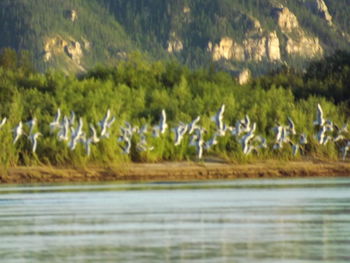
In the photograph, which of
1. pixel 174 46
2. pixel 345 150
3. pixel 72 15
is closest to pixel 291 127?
pixel 345 150

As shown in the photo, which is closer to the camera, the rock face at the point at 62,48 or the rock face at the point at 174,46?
the rock face at the point at 62,48

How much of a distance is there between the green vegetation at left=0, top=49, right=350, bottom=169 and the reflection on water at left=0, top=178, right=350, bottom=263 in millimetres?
8369

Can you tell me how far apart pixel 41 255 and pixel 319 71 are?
5223cm

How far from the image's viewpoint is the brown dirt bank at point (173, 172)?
160ft

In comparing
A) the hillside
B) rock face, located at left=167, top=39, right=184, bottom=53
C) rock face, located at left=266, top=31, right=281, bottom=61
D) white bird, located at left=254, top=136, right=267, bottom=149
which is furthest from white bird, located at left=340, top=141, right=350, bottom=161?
rock face, located at left=266, top=31, right=281, bottom=61

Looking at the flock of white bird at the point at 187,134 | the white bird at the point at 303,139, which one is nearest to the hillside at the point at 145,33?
the flock of white bird at the point at 187,134

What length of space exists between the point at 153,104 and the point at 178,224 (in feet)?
101

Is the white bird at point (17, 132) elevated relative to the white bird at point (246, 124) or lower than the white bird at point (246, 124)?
lower

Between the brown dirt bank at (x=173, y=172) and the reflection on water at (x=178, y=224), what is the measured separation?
6.19 metres

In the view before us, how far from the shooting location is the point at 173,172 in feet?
165

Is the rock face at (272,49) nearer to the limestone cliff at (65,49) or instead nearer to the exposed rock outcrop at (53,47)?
the limestone cliff at (65,49)

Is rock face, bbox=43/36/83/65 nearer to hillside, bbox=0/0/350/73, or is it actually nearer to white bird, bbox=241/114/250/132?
hillside, bbox=0/0/350/73

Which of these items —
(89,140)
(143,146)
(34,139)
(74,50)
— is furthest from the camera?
(74,50)

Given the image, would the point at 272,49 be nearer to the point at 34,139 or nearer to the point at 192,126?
the point at 192,126
